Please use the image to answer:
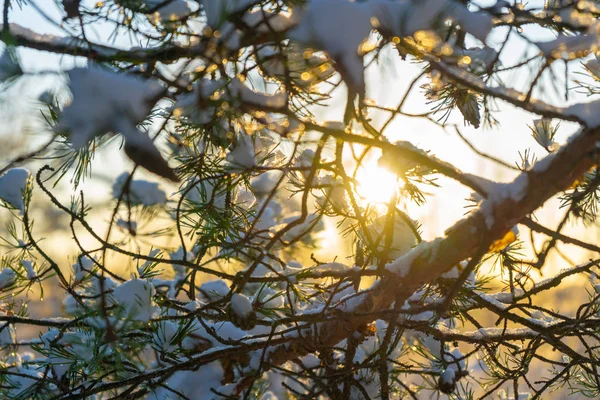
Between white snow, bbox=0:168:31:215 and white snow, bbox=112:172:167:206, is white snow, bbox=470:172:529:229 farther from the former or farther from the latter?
white snow, bbox=0:168:31:215

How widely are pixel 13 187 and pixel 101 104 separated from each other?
713mm

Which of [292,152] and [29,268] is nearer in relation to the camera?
→ [292,152]

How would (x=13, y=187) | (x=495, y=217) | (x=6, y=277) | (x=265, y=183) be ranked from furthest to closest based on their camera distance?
(x=265, y=183) → (x=6, y=277) → (x=13, y=187) → (x=495, y=217)

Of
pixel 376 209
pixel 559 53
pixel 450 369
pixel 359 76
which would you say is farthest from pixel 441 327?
pixel 359 76

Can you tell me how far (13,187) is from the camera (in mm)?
1223

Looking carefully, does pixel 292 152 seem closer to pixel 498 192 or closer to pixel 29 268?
pixel 498 192

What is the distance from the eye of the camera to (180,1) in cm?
87

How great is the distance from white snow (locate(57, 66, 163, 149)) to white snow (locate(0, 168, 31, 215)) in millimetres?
636

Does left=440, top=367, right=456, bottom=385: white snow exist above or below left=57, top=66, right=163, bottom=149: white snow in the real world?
below

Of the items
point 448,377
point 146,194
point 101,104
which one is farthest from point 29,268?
point 448,377

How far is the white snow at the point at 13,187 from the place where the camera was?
4.00 feet

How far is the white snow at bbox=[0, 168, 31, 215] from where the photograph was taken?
1220mm

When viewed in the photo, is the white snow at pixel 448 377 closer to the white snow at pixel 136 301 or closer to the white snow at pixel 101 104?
the white snow at pixel 136 301

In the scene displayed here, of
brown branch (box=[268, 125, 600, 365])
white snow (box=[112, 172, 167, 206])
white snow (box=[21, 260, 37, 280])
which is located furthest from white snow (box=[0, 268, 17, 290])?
brown branch (box=[268, 125, 600, 365])
